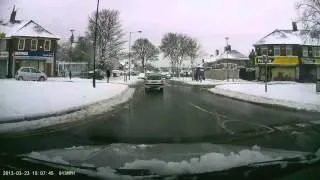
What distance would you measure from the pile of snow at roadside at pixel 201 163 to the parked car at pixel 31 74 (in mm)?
23540

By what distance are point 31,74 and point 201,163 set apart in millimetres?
25598

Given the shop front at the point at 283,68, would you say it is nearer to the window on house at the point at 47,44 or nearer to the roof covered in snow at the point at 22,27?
the window on house at the point at 47,44

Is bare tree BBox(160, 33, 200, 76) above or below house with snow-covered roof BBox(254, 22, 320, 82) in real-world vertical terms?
above

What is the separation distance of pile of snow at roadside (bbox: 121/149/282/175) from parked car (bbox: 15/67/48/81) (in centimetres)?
2354

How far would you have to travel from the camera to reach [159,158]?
7.08 m

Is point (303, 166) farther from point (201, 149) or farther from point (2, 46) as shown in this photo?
point (2, 46)

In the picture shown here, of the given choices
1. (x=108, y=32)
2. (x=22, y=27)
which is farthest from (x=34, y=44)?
(x=22, y=27)

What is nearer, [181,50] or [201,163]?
[201,163]

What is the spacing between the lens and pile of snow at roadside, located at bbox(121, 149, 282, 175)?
638cm

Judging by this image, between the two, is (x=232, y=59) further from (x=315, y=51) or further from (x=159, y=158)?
(x=159, y=158)

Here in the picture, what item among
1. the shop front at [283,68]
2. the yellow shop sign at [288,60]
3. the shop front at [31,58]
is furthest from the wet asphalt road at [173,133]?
the yellow shop sign at [288,60]

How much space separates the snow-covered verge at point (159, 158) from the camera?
21.1 ft

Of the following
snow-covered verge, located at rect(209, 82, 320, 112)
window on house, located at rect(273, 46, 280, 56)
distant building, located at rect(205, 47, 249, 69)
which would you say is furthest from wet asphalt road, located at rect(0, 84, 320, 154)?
distant building, located at rect(205, 47, 249, 69)

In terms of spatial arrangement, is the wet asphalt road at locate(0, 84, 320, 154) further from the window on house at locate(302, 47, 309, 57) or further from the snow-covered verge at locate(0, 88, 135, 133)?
the window on house at locate(302, 47, 309, 57)
